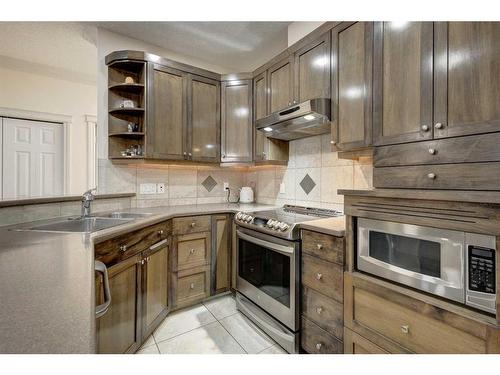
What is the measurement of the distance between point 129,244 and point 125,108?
1.34 metres

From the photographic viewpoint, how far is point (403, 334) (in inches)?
43.6

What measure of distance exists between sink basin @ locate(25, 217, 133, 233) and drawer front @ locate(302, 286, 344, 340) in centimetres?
136

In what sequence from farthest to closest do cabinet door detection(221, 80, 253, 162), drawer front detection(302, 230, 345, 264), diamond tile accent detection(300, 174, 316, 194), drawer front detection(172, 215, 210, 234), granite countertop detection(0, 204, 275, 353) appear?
cabinet door detection(221, 80, 253, 162), diamond tile accent detection(300, 174, 316, 194), drawer front detection(172, 215, 210, 234), drawer front detection(302, 230, 345, 264), granite countertop detection(0, 204, 275, 353)

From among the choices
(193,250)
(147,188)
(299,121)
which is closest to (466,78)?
(299,121)

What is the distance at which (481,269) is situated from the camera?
90cm

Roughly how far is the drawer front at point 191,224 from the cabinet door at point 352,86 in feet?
4.36

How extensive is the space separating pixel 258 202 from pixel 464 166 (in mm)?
2142

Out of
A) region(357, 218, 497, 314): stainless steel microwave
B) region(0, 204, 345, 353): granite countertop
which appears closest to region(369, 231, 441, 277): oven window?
region(357, 218, 497, 314): stainless steel microwave

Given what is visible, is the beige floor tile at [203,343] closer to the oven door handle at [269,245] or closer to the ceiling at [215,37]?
the oven door handle at [269,245]

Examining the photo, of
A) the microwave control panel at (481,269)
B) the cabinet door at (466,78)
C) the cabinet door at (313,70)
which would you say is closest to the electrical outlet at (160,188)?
the cabinet door at (313,70)

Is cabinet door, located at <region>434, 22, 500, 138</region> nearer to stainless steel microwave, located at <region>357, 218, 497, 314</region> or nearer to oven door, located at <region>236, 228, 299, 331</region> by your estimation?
stainless steel microwave, located at <region>357, 218, 497, 314</region>

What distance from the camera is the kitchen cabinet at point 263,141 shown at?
2416 mm

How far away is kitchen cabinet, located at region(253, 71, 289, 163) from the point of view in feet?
7.93
